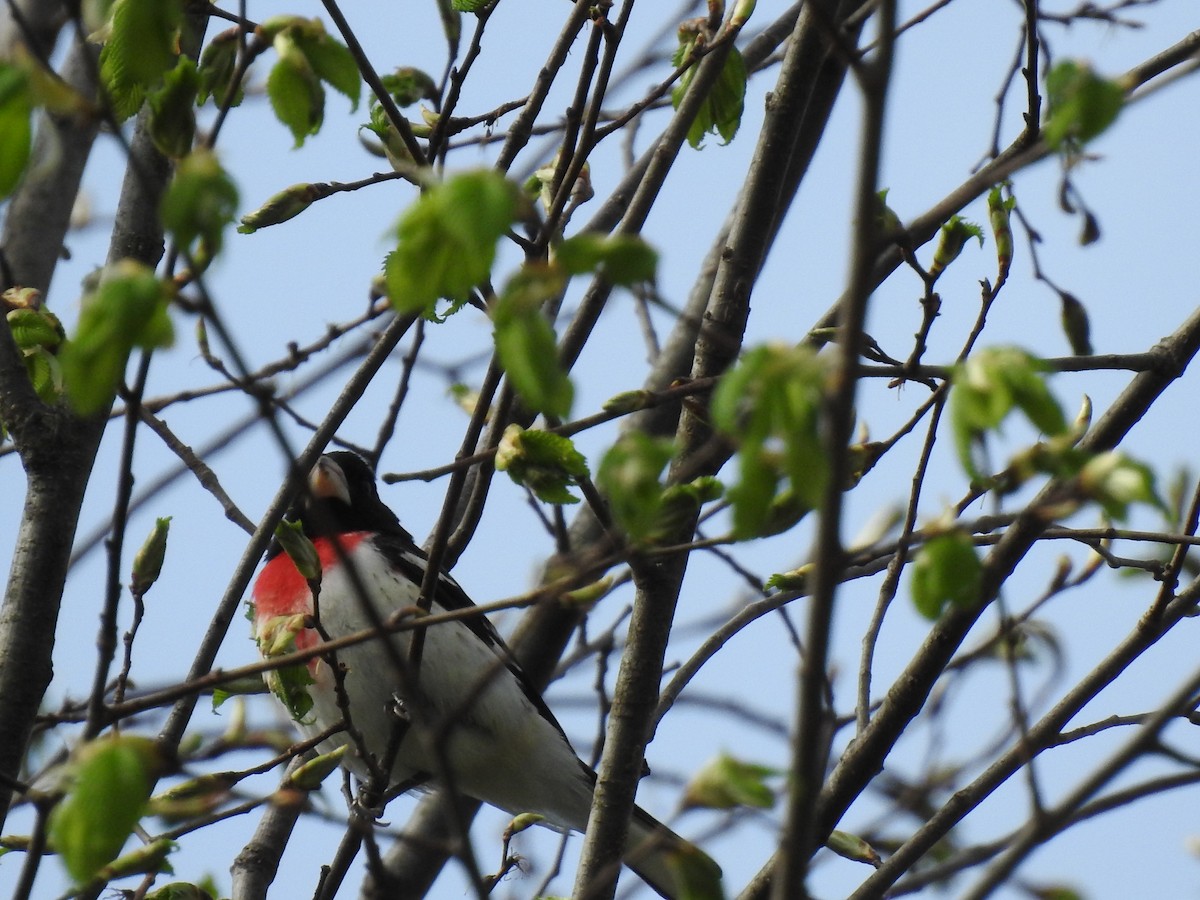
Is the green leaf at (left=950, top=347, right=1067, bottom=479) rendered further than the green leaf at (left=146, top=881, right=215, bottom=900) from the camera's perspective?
No

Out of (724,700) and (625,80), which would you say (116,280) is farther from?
(625,80)

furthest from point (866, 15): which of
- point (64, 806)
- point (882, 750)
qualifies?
point (64, 806)

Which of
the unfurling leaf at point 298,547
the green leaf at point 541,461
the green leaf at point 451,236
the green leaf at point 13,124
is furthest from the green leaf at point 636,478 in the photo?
the unfurling leaf at point 298,547

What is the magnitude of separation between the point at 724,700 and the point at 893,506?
7.56 feet

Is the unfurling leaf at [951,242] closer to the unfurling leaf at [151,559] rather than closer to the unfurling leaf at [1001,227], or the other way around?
the unfurling leaf at [1001,227]

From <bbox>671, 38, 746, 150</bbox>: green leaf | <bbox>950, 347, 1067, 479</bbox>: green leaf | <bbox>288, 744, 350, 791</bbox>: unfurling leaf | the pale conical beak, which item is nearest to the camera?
<bbox>950, 347, 1067, 479</bbox>: green leaf

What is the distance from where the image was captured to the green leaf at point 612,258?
141 cm

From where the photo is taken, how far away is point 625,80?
17.8 ft

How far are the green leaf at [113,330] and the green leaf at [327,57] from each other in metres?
0.49

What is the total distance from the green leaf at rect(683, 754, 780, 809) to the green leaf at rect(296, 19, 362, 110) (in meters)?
1.02

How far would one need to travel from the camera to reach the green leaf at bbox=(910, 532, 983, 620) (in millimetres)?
1556

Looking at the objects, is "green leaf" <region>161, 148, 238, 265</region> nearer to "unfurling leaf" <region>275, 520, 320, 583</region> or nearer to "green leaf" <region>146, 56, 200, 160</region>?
"green leaf" <region>146, 56, 200, 160</region>

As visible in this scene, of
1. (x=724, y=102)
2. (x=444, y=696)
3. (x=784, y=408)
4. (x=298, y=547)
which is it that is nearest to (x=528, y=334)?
(x=784, y=408)

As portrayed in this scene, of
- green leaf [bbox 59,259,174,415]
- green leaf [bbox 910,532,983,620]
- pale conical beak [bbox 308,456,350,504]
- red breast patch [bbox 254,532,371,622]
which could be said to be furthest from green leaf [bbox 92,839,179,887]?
pale conical beak [bbox 308,456,350,504]
